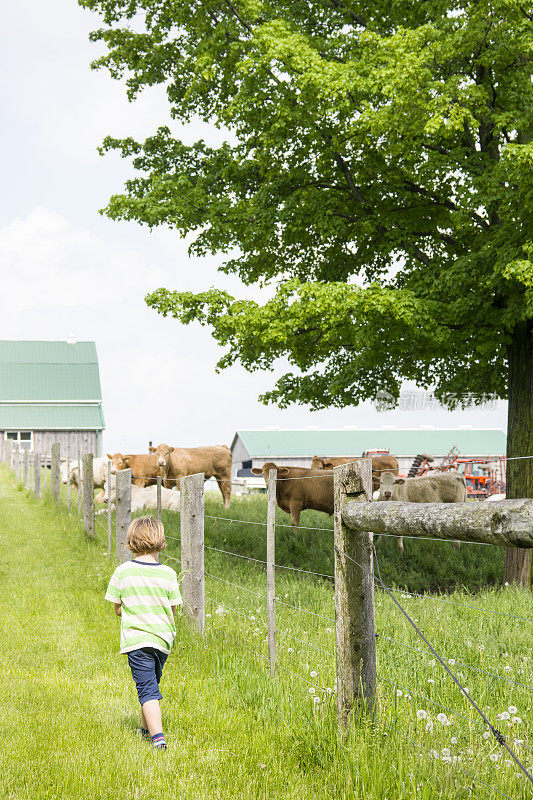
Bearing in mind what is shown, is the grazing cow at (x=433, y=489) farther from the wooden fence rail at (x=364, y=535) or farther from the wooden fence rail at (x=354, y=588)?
the wooden fence rail at (x=354, y=588)

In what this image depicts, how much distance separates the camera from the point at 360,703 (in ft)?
13.0

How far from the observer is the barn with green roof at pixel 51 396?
44156 millimetres

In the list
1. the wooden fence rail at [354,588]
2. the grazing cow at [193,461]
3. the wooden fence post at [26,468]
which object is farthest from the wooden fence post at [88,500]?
the wooden fence post at [26,468]

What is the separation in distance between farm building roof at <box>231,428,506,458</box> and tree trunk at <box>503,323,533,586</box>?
42.3m

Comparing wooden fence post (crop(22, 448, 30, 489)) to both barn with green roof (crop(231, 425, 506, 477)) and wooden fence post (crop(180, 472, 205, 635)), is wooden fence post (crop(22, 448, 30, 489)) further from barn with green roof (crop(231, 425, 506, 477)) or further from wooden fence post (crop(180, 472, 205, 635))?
barn with green roof (crop(231, 425, 506, 477))

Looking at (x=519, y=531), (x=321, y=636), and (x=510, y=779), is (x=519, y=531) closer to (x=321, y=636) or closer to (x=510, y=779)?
(x=510, y=779)

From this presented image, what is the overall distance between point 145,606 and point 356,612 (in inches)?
57.5

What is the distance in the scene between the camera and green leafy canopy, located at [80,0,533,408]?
1017cm

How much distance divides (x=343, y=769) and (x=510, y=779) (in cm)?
82

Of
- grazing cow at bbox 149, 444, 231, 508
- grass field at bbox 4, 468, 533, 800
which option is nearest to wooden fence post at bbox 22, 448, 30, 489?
grazing cow at bbox 149, 444, 231, 508

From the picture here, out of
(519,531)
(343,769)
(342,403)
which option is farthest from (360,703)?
(342,403)

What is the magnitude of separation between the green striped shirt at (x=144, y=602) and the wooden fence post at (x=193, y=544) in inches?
85.6

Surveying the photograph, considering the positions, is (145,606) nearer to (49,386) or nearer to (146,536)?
(146,536)

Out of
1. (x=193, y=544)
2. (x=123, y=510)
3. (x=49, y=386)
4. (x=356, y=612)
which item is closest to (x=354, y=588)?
(x=356, y=612)
